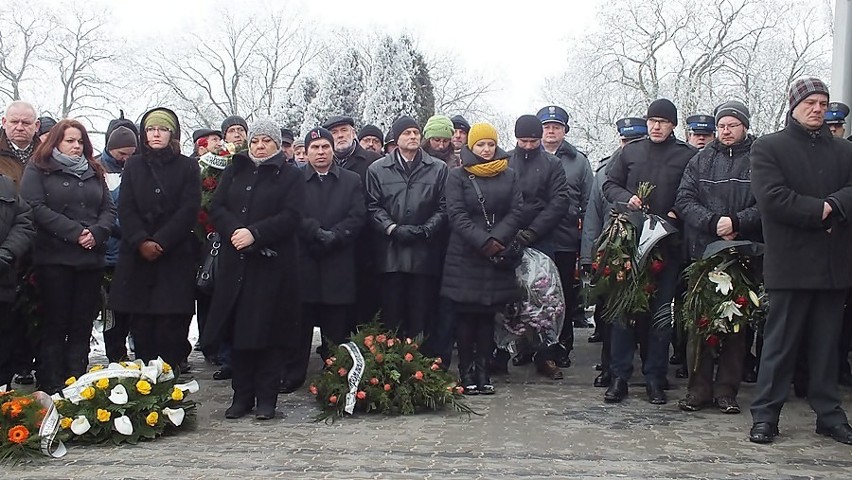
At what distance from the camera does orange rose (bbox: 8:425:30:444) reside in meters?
5.20

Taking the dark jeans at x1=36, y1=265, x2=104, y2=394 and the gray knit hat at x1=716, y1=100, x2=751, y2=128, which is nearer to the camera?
the gray knit hat at x1=716, y1=100, x2=751, y2=128

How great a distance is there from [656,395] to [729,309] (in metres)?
1.00

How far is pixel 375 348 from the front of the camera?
655cm

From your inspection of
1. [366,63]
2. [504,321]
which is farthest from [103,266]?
[366,63]

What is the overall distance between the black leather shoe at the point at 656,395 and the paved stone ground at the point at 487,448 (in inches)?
2.7

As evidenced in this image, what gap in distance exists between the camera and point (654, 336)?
6.84m

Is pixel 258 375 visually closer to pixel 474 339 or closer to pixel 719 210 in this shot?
pixel 474 339

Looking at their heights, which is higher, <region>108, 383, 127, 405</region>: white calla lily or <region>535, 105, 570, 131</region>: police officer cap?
<region>535, 105, 570, 131</region>: police officer cap

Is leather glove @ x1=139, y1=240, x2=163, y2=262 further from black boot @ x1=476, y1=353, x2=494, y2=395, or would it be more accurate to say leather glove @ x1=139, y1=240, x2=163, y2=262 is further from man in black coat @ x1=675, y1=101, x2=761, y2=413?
man in black coat @ x1=675, y1=101, x2=761, y2=413

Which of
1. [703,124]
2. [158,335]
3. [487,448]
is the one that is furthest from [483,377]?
[703,124]

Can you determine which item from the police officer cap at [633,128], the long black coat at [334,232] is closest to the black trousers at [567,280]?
the police officer cap at [633,128]

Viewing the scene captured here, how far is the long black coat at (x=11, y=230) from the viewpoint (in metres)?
6.07

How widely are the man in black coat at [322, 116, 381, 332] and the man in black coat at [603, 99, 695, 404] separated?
211cm

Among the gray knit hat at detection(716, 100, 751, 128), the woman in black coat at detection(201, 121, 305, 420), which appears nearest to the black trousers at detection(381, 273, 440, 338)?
the woman in black coat at detection(201, 121, 305, 420)
